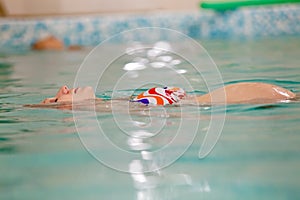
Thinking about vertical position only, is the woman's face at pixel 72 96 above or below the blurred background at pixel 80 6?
below

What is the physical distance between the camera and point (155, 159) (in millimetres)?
1469

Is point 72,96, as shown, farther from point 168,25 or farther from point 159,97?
point 168,25

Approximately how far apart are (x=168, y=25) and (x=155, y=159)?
521cm

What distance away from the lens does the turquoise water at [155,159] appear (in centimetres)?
120

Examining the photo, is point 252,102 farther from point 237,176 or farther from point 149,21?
point 149,21

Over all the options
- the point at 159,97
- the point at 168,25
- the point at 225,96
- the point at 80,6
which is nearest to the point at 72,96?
the point at 159,97

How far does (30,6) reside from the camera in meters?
7.01

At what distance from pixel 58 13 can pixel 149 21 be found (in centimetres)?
126

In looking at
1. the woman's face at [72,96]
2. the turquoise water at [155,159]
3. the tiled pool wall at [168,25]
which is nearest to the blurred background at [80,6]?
the tiled pool wall at [168,25]

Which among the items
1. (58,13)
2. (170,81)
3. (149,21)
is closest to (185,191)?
(170,81)

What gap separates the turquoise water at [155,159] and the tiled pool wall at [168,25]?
4005mm

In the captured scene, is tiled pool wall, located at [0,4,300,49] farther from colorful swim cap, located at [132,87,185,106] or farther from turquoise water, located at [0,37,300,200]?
colorful swim cap, located at [132,87,185,106]

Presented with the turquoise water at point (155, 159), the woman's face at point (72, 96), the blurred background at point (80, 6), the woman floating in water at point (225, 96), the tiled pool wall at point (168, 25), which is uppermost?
the blurred background at point (80, 6)

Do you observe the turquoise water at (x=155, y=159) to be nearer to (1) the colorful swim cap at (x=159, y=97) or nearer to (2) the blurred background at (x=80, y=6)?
(1) the colorful swim cap at (x=159, y=97)
